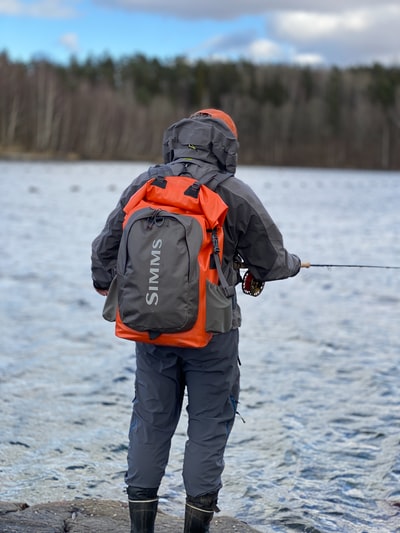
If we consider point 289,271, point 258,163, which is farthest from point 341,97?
point 289,271

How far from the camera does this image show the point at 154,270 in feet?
12.1

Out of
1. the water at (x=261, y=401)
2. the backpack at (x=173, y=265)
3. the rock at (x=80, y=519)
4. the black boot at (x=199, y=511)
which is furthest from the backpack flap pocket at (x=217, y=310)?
the water at (x=261, y=401)

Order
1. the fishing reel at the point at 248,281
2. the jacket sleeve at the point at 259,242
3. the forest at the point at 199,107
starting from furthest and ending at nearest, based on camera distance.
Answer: the forest at the point at 199,107 < the fishing reel at the point at 248,281 < the jacket sleeve at the point at 259,242

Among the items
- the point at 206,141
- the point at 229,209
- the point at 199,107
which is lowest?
the point at 229,209

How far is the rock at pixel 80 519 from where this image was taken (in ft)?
14.6

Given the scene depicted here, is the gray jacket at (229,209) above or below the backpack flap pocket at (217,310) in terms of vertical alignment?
above

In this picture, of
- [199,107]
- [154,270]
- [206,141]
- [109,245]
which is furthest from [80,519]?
[199,107]

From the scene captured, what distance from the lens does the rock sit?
4.46m

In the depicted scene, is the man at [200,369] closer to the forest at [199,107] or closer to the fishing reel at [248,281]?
the fishing reel at [248,281]

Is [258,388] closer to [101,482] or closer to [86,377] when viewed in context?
[86,377]

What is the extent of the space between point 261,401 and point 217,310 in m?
4.13

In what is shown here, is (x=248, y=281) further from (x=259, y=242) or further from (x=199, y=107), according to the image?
(x=199, y=107)

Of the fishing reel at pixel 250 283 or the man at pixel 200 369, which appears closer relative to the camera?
the man at pixel 200 369

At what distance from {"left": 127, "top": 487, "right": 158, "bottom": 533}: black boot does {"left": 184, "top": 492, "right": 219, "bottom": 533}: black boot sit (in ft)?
0.60
